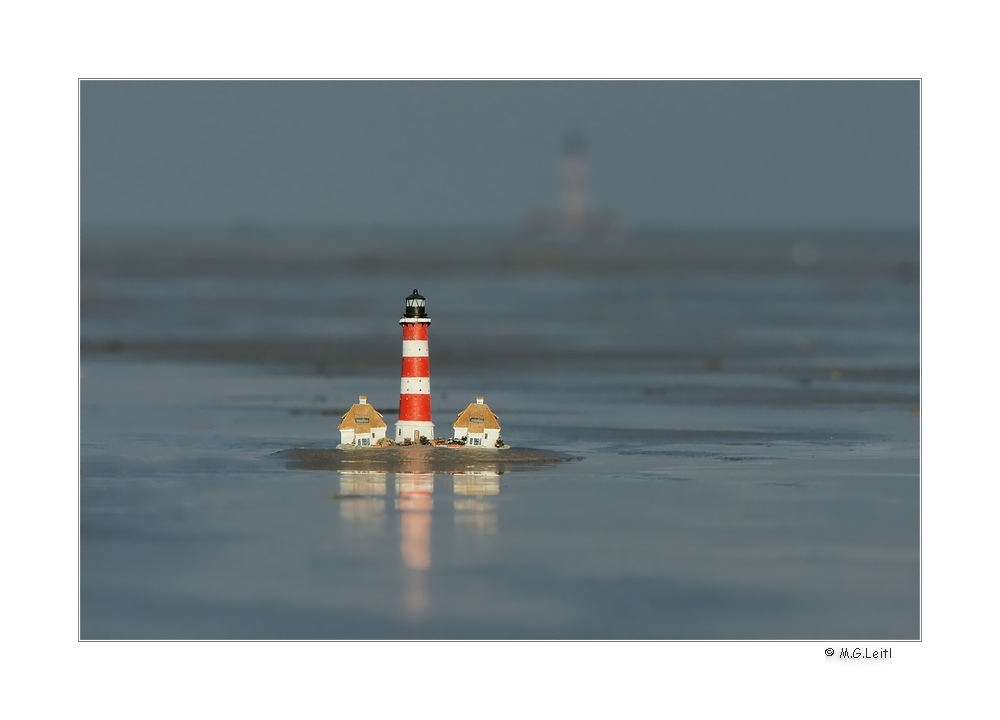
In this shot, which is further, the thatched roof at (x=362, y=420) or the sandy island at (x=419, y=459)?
the thatched roof at (x=362, y=420)

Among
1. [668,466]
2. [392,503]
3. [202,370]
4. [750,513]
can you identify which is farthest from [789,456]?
[202,370]

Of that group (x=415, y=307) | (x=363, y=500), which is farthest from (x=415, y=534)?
(x=415, y=307)

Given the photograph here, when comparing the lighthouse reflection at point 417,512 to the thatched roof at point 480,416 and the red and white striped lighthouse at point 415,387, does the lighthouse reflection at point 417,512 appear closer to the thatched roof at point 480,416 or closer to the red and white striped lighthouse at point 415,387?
the thatched roof at point 480,416

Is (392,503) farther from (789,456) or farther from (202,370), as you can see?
(202,370)

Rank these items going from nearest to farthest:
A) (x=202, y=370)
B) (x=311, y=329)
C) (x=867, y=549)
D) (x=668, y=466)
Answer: (x=867, y=549) < (x=668, y=466) < (x=202, y=370) < (x=311, y=329)

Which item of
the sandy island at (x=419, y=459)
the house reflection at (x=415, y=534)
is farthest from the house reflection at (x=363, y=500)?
the sandy island at (x=419, y=459)

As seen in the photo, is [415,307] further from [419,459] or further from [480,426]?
[419,459]

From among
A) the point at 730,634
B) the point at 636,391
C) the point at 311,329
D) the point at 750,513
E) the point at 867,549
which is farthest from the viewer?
the point at 311,329
